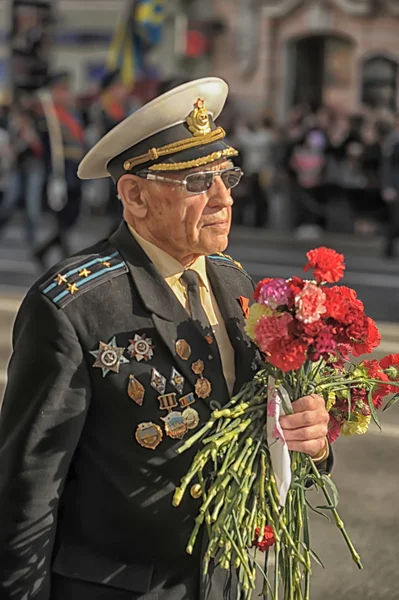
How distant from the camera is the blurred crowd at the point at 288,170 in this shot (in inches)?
614

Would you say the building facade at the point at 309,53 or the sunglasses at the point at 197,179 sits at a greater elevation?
the sunglasses at the point at 197,179

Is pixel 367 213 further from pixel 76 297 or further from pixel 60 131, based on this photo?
pixel 76 297

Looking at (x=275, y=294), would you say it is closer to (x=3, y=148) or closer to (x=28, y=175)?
(x=28, y=175)

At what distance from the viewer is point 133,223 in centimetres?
281

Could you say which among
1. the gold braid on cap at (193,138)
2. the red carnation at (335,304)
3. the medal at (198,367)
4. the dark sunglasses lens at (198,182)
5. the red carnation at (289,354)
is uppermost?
the gold braid on cap at (193,138)

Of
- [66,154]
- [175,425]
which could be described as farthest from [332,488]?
[66,154]

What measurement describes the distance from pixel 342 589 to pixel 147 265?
2457mm

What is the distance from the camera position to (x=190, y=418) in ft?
8.79

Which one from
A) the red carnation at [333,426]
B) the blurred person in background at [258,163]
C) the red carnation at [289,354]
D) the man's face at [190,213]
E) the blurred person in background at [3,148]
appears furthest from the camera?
the blurred person in background at [3,148]

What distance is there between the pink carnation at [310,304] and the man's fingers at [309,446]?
26 cm

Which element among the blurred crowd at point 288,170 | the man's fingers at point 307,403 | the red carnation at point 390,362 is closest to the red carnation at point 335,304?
the man's fingers at point 307,403

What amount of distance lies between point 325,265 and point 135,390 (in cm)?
48

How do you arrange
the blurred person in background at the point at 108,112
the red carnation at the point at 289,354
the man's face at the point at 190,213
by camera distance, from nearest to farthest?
the red carnation at the point at 289,354 < the man's face at the point at 190,213 < the blurred person in background at the point at 108,112

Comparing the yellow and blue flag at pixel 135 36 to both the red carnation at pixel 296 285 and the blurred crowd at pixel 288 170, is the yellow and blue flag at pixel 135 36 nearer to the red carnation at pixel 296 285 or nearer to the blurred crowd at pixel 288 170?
the blurred crowd at pixel 288 170
